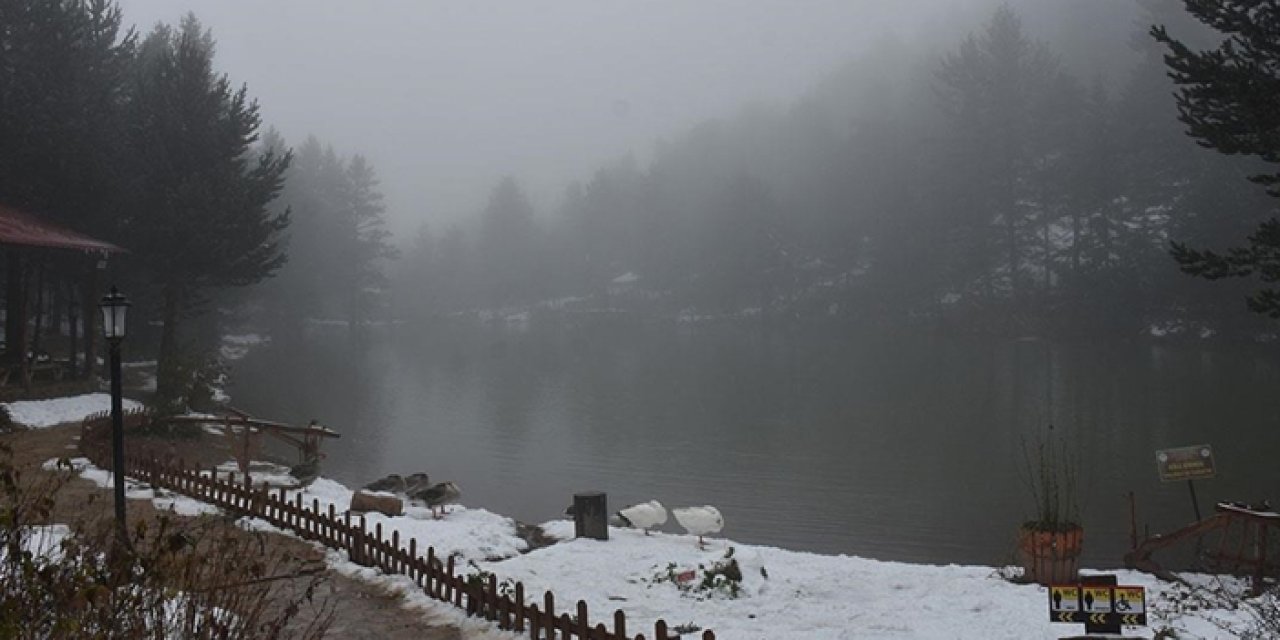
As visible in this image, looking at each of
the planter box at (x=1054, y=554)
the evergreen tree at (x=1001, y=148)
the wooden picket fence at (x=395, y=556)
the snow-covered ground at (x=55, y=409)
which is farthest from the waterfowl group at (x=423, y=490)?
the evergreen tree at (x=1001, y=148)

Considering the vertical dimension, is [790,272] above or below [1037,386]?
above

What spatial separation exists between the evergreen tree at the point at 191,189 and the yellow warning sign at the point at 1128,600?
91.4ft

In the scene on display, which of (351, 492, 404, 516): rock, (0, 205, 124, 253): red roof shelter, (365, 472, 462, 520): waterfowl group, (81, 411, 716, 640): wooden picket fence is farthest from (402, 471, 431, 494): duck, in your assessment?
(0, 205, 124, 253): red roof shelter

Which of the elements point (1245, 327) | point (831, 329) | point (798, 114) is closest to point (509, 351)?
point (831, 329)

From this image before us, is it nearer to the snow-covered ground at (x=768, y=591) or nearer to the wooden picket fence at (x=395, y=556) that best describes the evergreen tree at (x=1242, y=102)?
the snow-covered ground at (x=768, y=591)

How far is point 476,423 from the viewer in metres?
27.3

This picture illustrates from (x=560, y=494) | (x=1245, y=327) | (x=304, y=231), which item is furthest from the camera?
(x=304, y=231)

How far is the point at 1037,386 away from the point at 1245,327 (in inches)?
662

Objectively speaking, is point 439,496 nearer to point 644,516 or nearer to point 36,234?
point 644,516

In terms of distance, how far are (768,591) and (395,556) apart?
4.51 m

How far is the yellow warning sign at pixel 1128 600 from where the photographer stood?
6.07 m

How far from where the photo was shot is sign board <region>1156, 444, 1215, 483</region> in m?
10.4

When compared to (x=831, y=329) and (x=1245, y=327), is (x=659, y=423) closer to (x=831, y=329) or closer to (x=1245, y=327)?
(x=1245, y=327)

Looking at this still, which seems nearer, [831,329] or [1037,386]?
[1037,386]
